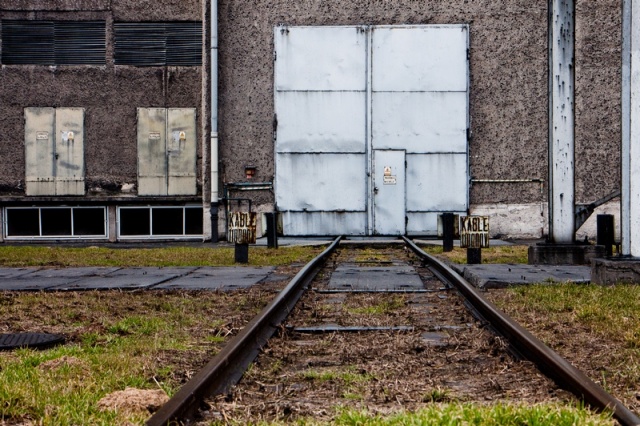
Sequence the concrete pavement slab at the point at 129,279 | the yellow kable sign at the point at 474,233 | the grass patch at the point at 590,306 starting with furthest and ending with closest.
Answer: the yellow kable sign at the point at 474,233, the concrete pavement slab at the point at 129,279, the grass patch at the point at 590,306

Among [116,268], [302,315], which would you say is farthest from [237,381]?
[116,268]

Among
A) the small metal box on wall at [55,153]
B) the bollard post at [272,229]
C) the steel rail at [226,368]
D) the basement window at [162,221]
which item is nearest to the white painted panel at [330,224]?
the basement window at [162,221]

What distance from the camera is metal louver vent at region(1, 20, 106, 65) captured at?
69.5 ft

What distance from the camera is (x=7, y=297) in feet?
24.3

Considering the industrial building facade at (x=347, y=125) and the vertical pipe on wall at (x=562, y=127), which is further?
the industrial building facade at (x=347, y=125)

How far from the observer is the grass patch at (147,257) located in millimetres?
11805

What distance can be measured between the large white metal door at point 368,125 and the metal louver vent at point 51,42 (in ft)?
15.1

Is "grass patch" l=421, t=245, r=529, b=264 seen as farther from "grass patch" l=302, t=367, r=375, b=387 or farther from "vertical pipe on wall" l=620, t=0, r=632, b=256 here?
"grass patch" l=302, t=367, r=375, b=387

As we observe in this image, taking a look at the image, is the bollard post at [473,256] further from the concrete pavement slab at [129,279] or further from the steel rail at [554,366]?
the steel rail at [554,366]

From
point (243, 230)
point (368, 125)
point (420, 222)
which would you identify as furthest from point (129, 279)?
point (368, 125)

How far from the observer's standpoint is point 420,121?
66.1 feet

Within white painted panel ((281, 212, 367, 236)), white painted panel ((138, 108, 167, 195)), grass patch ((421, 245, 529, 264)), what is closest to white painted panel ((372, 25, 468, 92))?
white painted panel ((281, 212, 367, 236))

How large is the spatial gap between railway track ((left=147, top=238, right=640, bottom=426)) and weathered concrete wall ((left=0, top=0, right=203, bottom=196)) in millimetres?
14315

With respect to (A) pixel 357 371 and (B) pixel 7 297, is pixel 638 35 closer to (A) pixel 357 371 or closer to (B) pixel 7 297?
(A) pixel 357 371
